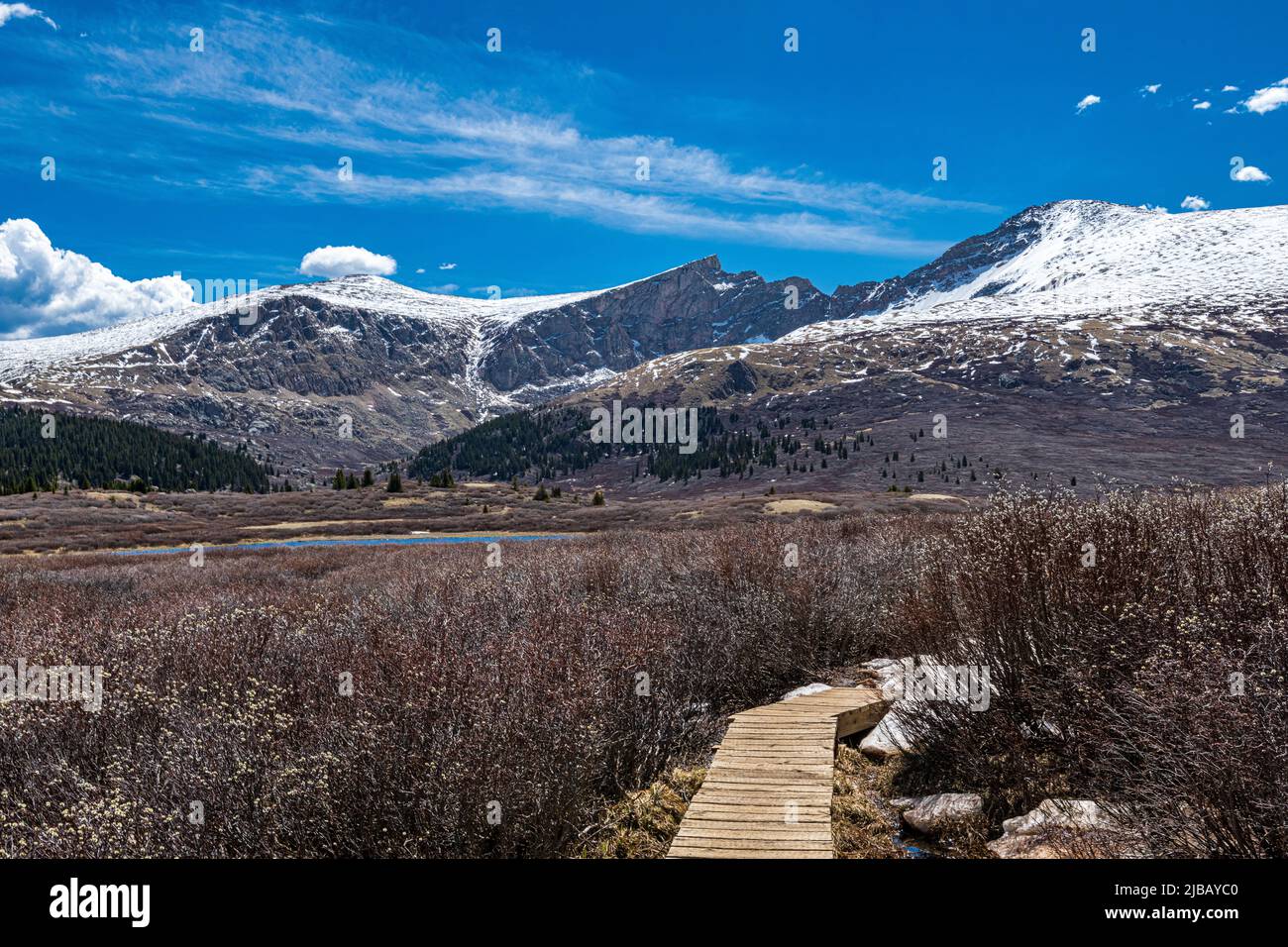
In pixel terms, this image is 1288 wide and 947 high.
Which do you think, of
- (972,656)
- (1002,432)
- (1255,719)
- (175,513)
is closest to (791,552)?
(972,656)

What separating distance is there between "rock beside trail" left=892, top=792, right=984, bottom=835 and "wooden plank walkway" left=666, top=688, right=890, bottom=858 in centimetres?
80

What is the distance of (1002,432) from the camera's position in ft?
554

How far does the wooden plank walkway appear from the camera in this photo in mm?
5488

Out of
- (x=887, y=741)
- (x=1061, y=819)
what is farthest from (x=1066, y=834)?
(x=887, y=741)

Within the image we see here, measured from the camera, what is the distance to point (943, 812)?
645 cm

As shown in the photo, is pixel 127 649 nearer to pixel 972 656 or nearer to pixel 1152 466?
pixel 972 656

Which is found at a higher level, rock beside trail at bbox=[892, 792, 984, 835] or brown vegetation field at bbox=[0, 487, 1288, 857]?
brown vegetation field at bbox=[0, 487, 1288, 857]

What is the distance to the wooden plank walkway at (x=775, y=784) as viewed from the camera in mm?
5488

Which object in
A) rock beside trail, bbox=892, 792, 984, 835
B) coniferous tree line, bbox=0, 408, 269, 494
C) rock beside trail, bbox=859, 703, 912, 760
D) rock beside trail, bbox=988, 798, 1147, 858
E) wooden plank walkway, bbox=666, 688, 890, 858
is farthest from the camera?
coniferous tree line, bbox=0, 408, 269, 494

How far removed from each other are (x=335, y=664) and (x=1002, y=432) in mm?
180780

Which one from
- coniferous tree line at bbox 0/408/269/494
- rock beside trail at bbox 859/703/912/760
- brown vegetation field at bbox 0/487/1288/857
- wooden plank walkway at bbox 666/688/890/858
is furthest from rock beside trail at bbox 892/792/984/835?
coniferous tree line at bbox 0/408/269/494

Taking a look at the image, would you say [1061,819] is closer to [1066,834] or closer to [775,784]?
[1066,834]

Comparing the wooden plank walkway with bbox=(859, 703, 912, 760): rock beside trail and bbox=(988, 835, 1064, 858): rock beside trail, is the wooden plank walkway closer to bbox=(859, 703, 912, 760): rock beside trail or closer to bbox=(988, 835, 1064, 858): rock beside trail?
bbox=(859, 703, 912, 760): rock beside trail

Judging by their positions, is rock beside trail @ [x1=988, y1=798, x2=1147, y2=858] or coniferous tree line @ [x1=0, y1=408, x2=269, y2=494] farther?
coniferous tree line @ [x1=0, y1=408, x2=269, y2=494]
